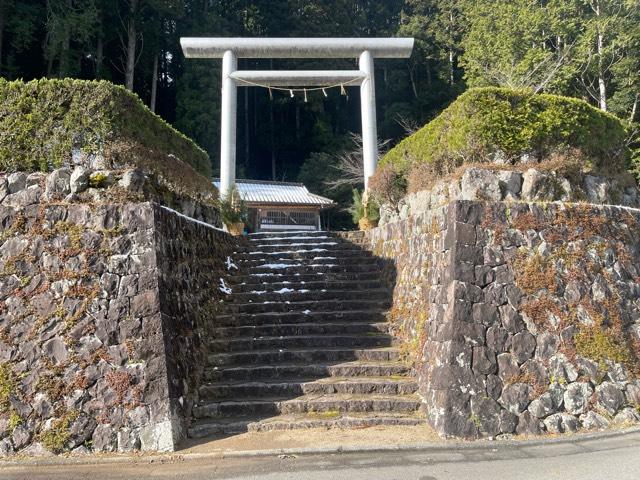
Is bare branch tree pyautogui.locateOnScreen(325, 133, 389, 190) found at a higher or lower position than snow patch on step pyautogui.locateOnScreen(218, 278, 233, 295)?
higher

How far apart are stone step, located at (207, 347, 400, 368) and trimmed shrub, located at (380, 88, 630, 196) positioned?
8.14 feet

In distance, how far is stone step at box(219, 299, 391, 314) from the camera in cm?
680

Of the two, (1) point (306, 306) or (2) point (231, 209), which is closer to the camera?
(1) point (306, 306)

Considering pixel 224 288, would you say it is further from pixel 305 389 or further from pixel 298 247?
pixel 305 389

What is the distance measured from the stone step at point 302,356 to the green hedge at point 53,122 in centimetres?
276

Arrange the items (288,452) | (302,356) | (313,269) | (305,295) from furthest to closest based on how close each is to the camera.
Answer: (313,269) < (305,295) < (302,356) < (288,452)

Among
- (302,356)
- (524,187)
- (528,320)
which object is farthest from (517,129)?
(302,356)

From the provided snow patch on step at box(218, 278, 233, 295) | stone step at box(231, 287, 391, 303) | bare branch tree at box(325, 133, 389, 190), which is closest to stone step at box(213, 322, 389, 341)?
stone step at box(231, 287, 391, 303)

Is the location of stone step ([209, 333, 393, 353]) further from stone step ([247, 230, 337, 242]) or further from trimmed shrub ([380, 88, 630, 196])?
stone step ([247, 230, 337, 242])

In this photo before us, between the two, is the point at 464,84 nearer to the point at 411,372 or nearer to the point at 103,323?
the point at 411,372

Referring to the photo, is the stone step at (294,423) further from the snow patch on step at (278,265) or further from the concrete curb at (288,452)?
the snow patch on step at (278,265)

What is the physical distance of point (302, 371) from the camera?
5523 millimetres

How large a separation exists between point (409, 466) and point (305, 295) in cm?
346

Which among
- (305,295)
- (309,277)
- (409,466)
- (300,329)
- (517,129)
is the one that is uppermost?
(517,129)
